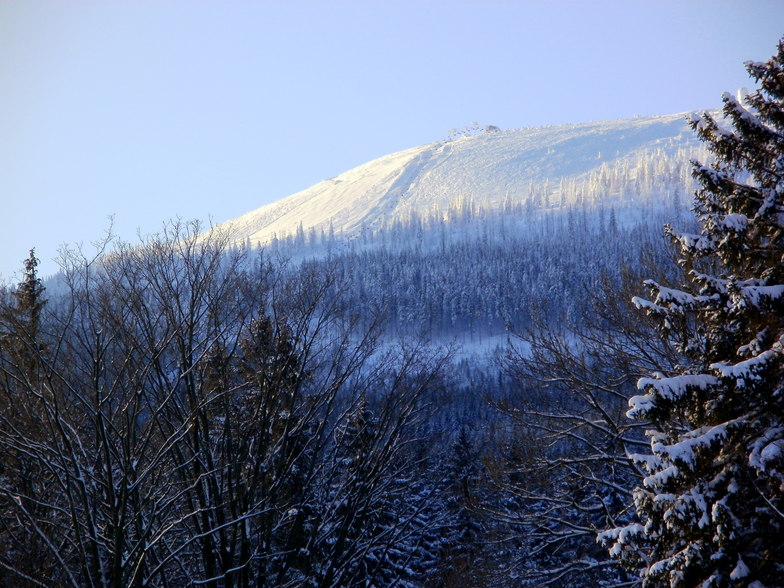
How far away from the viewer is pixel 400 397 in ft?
31.3

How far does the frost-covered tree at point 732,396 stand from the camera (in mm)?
6551

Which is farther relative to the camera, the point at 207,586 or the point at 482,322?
the point at 482,322

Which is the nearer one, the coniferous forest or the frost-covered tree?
the frost-covered tree

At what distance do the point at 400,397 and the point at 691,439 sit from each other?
3976mm

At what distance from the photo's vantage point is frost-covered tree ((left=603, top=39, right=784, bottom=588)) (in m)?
6.55

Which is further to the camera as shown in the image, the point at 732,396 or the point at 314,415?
the point at 314,415

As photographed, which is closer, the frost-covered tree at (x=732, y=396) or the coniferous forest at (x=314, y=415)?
the frost-covered tree at (x=732, y=396)

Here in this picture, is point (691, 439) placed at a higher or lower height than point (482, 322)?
higher

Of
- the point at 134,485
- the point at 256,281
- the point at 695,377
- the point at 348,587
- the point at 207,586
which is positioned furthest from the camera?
the point at 256,281

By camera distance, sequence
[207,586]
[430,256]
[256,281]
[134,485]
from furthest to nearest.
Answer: [430,256], [256,281], [207,586], [134,485]

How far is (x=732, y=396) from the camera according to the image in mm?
6887

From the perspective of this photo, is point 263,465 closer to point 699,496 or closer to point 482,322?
point 699,496

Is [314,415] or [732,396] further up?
[732,396]

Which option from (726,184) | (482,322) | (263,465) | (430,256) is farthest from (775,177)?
(430,256)
